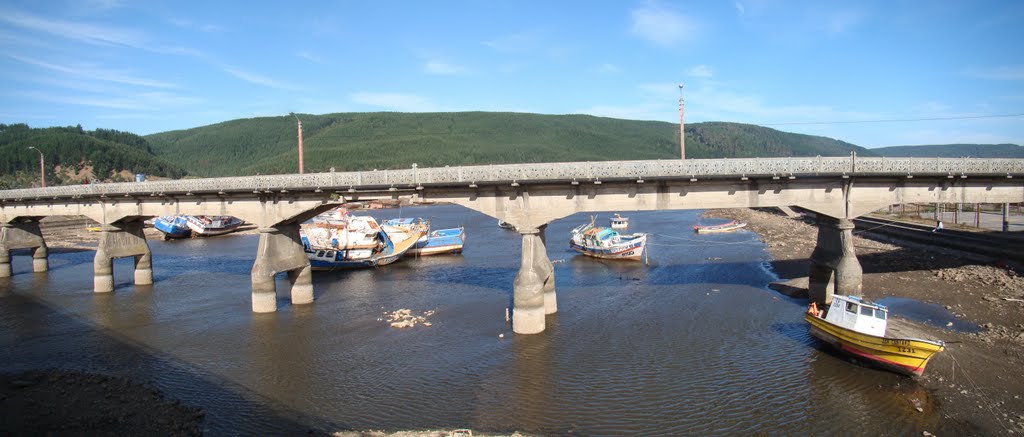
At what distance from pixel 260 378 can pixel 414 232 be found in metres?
35.3

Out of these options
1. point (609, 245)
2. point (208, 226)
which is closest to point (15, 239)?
point (208, 226)

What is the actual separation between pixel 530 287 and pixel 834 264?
601 inches

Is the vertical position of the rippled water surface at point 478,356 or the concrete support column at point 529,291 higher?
the concrete support column at point 529,291

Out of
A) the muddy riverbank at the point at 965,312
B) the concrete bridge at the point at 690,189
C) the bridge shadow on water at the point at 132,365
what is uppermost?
the concrete bridge at the point at 690,189

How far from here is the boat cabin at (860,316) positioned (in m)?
21.5

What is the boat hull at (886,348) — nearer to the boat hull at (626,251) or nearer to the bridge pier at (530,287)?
the bridge pier at (530,287)

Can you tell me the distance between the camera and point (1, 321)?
32.6 metres

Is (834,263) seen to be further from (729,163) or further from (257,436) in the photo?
(257,436)

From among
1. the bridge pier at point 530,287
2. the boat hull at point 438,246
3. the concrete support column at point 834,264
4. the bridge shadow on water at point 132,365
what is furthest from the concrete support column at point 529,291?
the boat hull at point 438,246

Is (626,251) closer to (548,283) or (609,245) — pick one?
(609,245)

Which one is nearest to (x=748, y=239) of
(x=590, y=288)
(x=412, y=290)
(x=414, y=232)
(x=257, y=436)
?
(x=590, y=288)

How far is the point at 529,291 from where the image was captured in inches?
1033

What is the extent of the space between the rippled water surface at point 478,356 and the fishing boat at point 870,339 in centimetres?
73

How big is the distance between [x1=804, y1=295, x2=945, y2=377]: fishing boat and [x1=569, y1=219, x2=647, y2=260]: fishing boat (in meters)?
26.8
